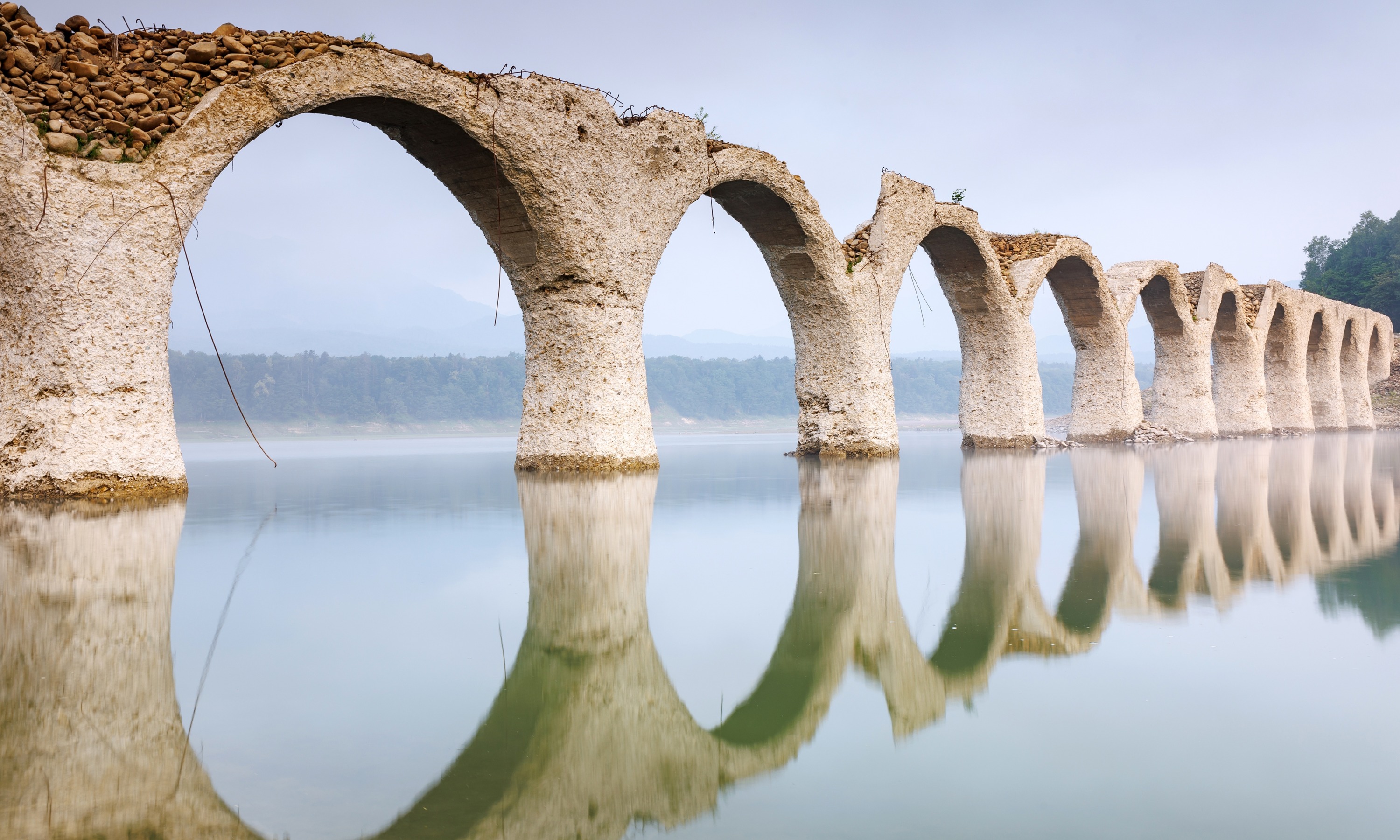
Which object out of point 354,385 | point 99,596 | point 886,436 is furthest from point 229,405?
point 99,596

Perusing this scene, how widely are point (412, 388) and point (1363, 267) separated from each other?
48895 mm

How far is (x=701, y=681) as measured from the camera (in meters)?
2.45

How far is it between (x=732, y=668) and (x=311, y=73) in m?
6.59

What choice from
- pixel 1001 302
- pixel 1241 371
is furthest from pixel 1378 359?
pixel 1001 302

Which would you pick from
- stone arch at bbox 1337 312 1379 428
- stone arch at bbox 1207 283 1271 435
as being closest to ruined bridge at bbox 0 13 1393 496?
stone arch at bbox 1207 283 1271 435

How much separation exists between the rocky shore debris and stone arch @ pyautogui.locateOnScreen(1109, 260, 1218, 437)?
1.38m

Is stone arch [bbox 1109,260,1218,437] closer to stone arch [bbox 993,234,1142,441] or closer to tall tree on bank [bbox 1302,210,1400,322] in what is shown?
stone arch [bbox 993,234,1142,441]

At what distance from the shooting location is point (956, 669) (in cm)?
253

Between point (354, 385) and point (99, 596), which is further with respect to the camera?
point (354, 385)

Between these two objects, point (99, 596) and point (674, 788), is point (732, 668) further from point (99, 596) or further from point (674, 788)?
point (99, 596)

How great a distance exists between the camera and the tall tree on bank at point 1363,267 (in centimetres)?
4575

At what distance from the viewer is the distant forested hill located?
42156 mm

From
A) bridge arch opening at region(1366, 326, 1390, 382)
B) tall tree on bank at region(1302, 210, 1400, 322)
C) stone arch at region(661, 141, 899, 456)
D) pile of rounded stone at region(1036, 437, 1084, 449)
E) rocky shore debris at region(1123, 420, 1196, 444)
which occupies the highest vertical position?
tall tree on bank at region(1302, 210, 1400, 322)

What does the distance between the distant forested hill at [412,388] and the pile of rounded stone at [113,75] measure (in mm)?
28803
